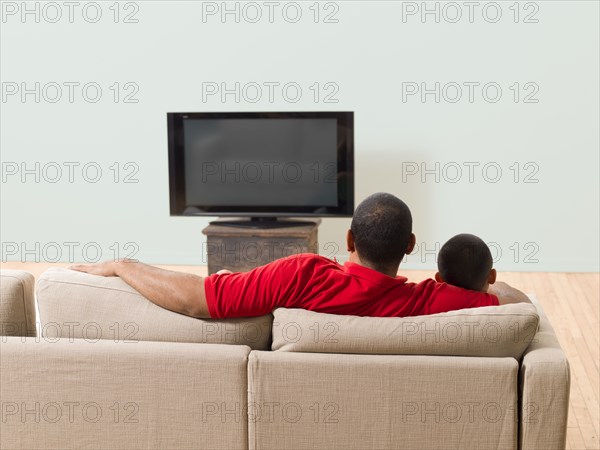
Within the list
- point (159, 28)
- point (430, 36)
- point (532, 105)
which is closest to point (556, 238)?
point (532, 105)

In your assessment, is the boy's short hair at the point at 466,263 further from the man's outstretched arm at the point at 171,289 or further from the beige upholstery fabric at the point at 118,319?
the man's outstretched arm at the point at 171,289

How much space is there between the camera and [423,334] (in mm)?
2242

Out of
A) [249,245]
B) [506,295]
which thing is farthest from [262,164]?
[506,295]

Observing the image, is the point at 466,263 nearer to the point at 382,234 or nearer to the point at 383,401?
the point at 382,234

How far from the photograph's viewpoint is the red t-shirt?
7.61 ft

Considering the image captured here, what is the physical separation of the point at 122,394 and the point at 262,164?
153 inches

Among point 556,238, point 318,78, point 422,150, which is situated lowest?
point 556,238

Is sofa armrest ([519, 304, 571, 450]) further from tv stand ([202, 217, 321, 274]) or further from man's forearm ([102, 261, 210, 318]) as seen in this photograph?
tv stand ([202, 217, 321, 274])

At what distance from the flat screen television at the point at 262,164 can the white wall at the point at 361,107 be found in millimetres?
478

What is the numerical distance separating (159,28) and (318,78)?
3.94 ft

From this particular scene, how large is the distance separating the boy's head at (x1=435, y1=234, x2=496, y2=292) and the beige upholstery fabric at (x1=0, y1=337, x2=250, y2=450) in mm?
636

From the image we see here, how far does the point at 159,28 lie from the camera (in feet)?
21.4

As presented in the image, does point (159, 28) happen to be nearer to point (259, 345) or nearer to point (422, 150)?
point (422, 150)

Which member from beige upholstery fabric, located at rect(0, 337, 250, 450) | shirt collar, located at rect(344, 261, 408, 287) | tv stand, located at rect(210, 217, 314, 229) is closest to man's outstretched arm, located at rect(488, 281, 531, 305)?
shirt collar, located at rect(344, 261, 408, 287)
